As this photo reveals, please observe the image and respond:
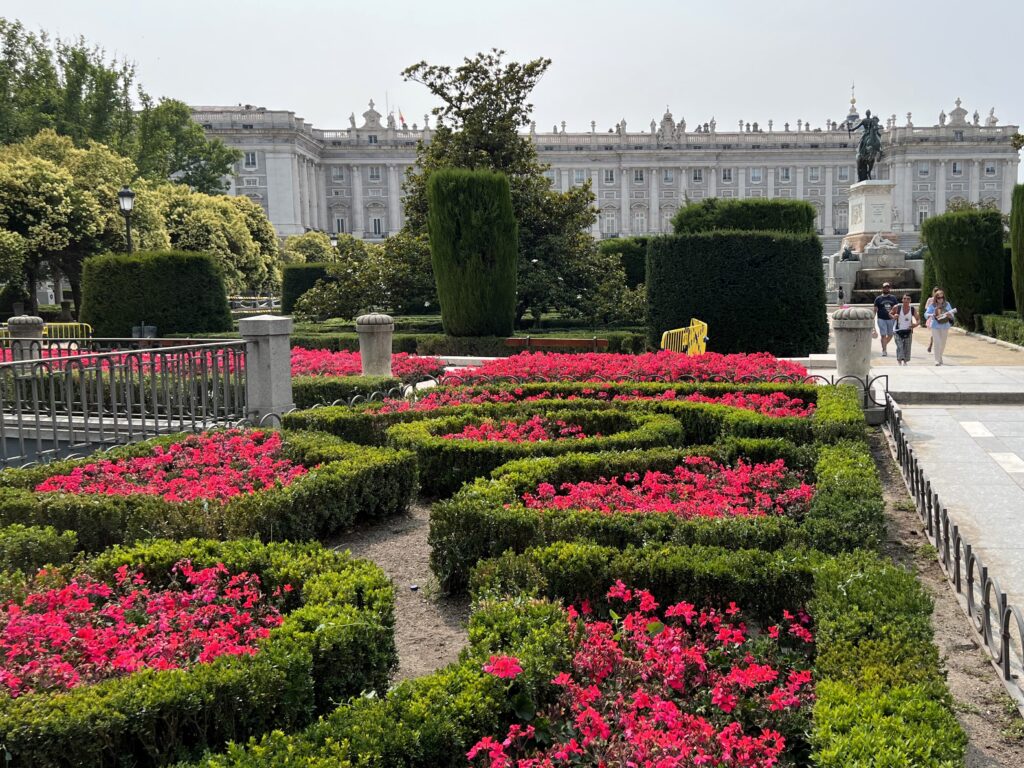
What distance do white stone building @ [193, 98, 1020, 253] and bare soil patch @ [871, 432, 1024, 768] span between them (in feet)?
279

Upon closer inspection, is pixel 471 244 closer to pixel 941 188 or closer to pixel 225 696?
pixel 225 696

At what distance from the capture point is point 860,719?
277 cm

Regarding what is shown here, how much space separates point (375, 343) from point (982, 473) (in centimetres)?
774

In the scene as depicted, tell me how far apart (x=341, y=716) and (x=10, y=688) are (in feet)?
3.94

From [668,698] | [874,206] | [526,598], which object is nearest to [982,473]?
[526,598]

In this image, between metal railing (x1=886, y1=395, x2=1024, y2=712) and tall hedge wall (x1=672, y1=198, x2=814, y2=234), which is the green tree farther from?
metal railing (x1=886, y1=395, x2=1024, y2=712)

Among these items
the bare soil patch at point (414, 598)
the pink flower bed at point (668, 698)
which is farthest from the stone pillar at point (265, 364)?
the pink flower bed at point (668, 698)

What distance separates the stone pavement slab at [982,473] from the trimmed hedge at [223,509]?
3.92 metres

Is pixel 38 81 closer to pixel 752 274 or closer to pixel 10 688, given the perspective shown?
pixel 752 274

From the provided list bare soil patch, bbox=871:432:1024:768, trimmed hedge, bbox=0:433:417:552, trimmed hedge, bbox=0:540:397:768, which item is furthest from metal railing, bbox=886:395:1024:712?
trimmed hedge, bbox=0:433:417:552

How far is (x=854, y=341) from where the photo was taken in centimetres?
1076

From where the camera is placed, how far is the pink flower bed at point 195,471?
5941 millimetres

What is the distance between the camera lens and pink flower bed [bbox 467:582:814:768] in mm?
2857

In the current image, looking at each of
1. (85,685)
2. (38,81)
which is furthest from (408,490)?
(38,81)
